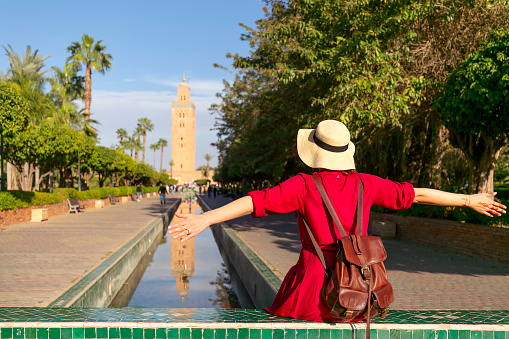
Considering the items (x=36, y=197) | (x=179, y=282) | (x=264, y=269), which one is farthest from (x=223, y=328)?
(x=36, y=197)

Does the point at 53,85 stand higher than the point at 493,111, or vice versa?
the point at 53,85

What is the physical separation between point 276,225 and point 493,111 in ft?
35.7

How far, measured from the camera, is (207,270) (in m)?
13.9

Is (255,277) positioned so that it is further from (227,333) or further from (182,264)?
(182,264)

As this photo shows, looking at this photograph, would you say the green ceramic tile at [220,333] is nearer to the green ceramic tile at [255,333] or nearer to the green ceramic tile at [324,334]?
the green ceramic tile at [255,333]

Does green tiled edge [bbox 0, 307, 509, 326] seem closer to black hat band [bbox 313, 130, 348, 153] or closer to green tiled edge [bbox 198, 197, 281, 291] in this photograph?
black hat band [bbox 313, 130, 348, 153]

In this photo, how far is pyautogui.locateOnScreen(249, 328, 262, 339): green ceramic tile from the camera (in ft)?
9.21

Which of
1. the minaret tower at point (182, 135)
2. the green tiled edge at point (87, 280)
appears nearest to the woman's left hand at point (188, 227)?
the green tiled edge at point (87, 280)

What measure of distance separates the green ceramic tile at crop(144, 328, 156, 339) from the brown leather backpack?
3.38 ft

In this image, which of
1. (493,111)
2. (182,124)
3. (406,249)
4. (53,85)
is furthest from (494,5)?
(182,124)

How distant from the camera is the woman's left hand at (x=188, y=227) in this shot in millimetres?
2553

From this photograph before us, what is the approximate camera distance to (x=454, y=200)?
294cm

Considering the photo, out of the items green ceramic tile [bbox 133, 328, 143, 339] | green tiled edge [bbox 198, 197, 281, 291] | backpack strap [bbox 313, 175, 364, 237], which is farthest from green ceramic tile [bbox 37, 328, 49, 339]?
green tiled edge [bbox 198, 197, 281, 291]

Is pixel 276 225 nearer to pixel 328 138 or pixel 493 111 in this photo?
pixel 493 111
